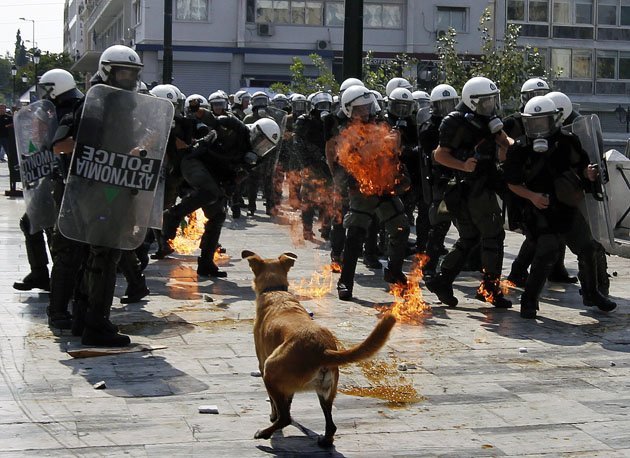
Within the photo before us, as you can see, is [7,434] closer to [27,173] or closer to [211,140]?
[27,173]

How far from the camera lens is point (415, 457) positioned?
5.34m

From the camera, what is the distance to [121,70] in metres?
7.77

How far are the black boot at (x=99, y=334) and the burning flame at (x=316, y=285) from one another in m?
2.80

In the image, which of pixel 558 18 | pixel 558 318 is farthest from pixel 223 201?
pixel 558 18

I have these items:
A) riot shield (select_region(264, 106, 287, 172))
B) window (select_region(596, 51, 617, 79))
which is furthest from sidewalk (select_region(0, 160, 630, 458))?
window (select_region(596, 51, 617, 79))

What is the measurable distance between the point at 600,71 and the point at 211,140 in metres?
46.8

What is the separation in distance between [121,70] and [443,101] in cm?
448

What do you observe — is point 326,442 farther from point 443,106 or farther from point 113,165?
→ point 443,106

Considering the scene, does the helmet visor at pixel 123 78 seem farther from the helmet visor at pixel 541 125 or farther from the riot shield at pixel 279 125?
the riot shield at pixel 279 125

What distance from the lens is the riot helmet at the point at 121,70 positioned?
775 cm

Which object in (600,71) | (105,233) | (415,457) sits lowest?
(415,457)

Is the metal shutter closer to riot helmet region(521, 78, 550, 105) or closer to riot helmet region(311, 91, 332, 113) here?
riot helmet region(311, 91, 332, 113)

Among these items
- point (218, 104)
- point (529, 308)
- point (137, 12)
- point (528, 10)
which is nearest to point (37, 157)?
point (529, 308)

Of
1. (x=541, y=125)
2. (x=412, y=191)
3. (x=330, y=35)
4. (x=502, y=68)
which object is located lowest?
(x=412, y=191)
